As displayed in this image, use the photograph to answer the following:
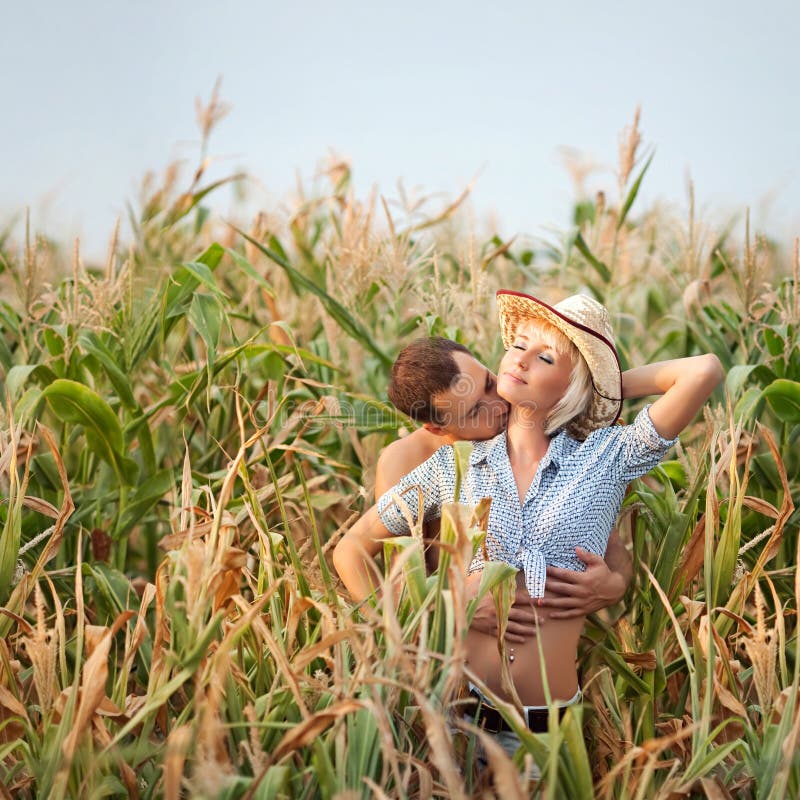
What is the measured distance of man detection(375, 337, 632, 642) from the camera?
5.92 feet

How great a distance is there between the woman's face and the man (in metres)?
0.08

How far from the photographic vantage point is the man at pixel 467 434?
1.81m

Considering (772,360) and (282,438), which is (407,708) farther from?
(772,360)

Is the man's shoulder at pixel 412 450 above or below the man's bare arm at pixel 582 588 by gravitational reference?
above

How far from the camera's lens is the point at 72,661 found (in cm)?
230

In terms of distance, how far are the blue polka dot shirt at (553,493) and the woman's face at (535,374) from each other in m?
0.10

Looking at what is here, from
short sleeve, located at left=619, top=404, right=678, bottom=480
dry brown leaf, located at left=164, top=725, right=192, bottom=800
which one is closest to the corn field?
dry brown leaf, located at left=164, top=725, right=192, bottom=800

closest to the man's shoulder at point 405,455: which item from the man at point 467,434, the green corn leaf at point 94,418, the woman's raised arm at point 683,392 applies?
the man at point 467,434

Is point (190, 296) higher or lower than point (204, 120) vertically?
lower

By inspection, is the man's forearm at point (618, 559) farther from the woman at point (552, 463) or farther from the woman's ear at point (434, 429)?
the woman's ear at point (434, 429)

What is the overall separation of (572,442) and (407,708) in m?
0.64

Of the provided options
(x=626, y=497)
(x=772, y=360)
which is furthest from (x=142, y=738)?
(x=772, y=360)

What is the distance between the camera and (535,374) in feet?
6.12

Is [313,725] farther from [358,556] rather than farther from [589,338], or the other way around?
[589,338]
